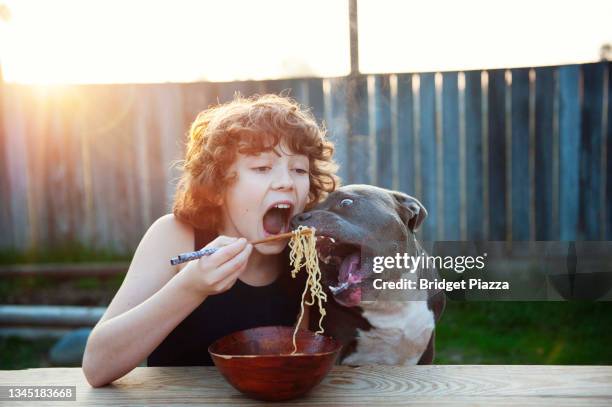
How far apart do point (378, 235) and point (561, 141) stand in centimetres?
325

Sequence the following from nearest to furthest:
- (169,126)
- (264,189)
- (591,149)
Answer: (264,189), (591,149), (169,126)

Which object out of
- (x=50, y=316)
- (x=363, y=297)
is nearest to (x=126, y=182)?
(x=50, y=316)

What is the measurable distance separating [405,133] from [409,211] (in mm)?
2721

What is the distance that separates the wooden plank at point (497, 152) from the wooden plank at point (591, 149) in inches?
23.7

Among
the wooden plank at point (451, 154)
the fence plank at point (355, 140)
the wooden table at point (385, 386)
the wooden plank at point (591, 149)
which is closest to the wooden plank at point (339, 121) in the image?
the fence plank at point (355, 140)

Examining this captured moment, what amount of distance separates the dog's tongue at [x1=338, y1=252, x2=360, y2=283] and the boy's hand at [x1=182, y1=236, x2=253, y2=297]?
56 centimetres

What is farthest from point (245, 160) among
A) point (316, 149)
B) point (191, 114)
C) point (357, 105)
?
point (191, 114)

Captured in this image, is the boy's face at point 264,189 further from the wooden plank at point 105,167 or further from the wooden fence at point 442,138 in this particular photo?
the wooden plank at point 105,167

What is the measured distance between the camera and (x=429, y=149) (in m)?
5.04

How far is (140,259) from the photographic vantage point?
2021mm

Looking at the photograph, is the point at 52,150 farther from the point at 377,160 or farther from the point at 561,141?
the point at 561,141

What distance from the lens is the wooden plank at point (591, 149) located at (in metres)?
4.77

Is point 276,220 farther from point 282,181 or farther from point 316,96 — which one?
point 316,96

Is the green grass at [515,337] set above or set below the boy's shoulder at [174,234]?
below
